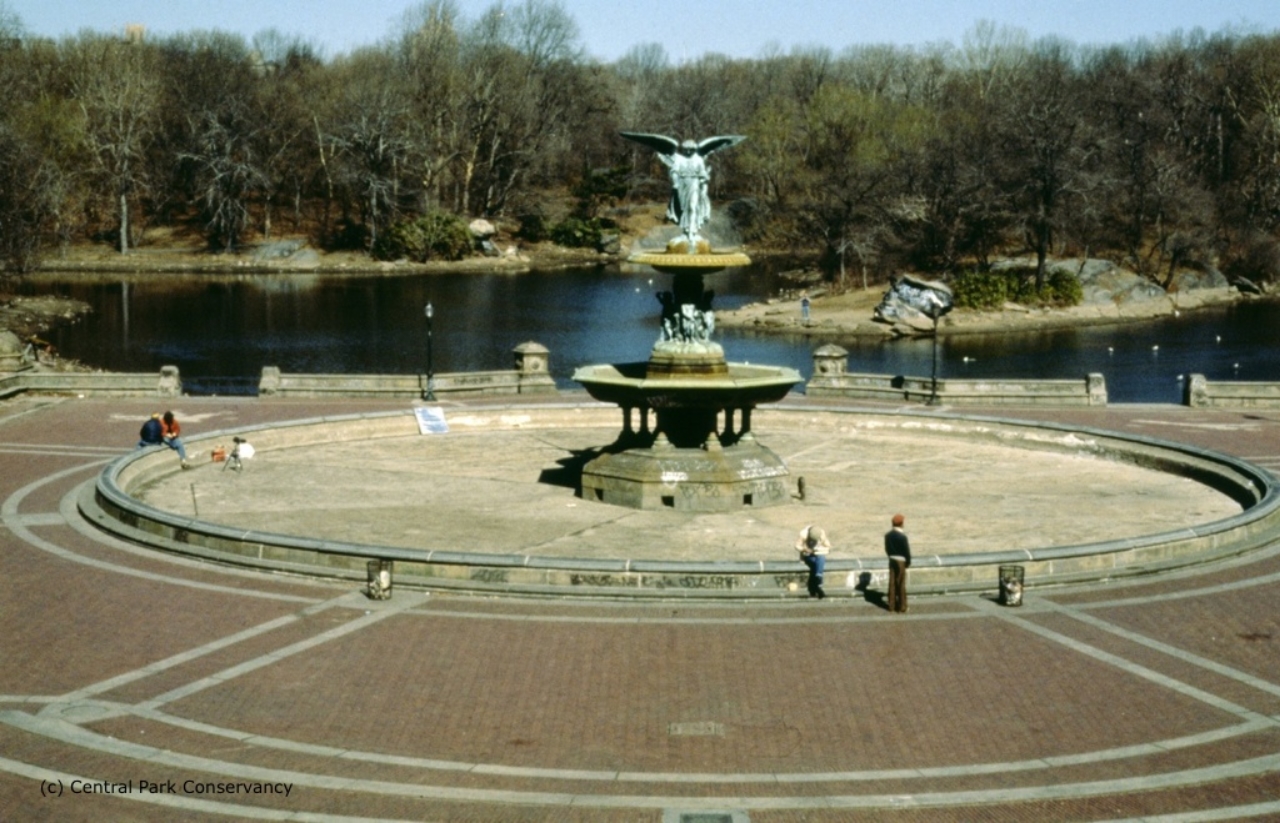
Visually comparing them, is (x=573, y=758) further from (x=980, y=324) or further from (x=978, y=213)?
(x=978, y=213)

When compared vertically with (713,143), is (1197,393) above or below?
below

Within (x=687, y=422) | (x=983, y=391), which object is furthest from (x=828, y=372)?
(x=687, y=422)

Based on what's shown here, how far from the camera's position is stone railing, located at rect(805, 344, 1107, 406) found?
50344 millimetres

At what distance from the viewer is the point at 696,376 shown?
3331cm

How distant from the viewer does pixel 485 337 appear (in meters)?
89.2

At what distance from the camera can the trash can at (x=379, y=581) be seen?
82.1ft

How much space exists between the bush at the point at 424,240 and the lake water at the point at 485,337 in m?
9.68

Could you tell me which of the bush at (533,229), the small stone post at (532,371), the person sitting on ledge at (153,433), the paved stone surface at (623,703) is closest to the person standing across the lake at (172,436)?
the person sitting on ledge at (153,433)

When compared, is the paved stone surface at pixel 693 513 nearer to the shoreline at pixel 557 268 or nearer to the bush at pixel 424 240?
the shoreline at pixel 557 268

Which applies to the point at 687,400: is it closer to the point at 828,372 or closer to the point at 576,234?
the point at 828,372

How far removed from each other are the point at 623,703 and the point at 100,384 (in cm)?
3468

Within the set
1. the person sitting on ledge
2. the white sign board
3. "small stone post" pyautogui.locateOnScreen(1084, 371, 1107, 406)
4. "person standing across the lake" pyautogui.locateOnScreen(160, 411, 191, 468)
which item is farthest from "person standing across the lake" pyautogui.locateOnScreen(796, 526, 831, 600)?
"small stone post" pyautogui.locateOnScreen(1084, 371, 1107, 406)

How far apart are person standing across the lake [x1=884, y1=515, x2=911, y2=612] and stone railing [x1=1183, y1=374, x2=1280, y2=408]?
94.4ft

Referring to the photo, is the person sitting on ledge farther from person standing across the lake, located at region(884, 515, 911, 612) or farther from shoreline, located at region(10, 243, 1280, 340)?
shoreline, located at region(10, 243, 1280, 340)
